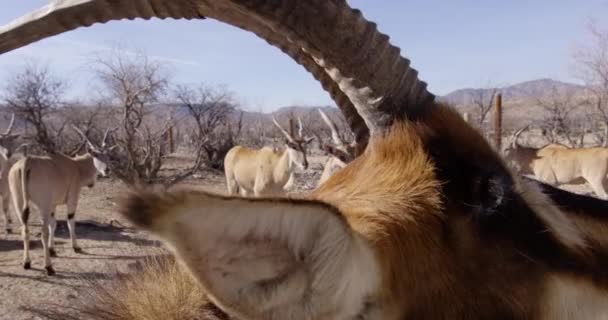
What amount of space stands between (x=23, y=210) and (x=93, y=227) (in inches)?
166

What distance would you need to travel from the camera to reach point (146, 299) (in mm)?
1712

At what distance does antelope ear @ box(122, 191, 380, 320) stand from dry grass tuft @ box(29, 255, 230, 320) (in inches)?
12.1

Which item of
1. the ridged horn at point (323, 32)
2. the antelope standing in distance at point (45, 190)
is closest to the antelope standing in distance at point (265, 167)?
the antelope standing in distance at point (45, 190)

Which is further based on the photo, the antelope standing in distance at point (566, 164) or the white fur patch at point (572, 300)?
the antelope standing in distance at point (566, 164)

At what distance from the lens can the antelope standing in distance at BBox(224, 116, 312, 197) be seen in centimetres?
1683

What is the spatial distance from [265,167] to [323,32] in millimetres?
15818

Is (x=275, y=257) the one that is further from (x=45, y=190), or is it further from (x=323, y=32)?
(x=45, y=190)

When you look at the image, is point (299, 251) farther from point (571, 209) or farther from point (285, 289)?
point (571, 209)

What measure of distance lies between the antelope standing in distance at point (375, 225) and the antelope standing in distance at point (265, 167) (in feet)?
44.7

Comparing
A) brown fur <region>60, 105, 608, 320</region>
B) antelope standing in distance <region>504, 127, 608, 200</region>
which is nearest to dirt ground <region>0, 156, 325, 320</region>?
brown fur <region>60, 105, 608, 320</region>

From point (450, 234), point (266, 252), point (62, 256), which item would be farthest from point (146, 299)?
point (62, 256)

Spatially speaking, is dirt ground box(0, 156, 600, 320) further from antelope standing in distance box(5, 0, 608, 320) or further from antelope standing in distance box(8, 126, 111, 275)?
antelope standing in distance box(5, 0, 608, 320)

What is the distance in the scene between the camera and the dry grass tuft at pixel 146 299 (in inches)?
63.3

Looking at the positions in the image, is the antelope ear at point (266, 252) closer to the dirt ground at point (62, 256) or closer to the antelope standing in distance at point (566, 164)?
the dirt ground at point (62, 256)
